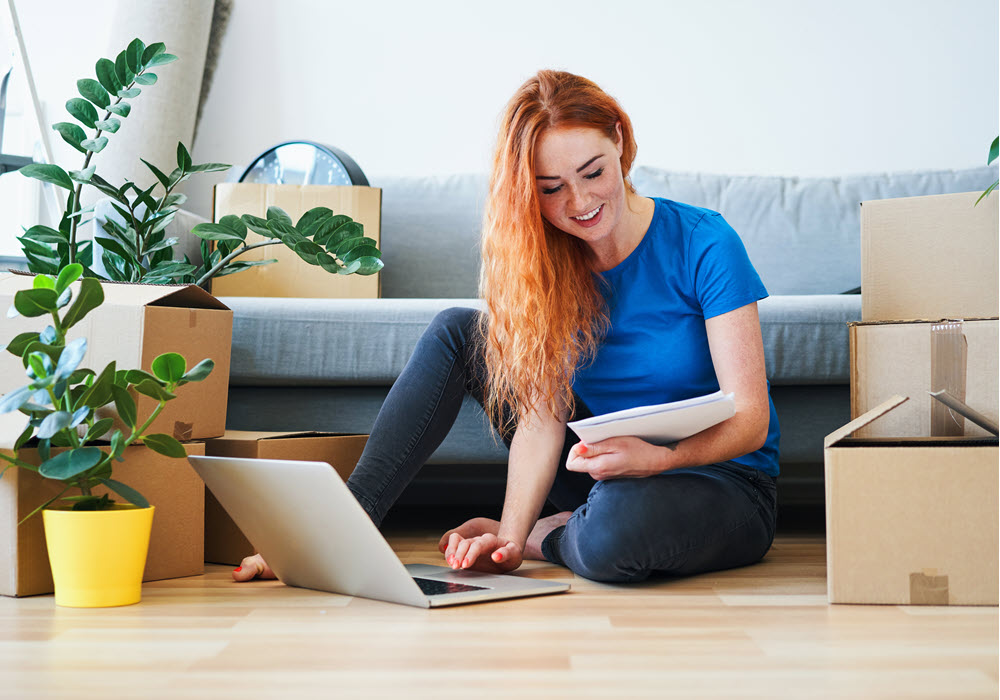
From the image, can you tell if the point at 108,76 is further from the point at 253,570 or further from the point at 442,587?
the point at 442,587

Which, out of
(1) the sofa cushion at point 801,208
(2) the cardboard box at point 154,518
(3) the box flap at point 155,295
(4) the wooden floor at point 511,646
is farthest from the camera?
(1) the sofa cushion at point 801,208

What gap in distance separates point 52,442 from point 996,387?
45.3 inches

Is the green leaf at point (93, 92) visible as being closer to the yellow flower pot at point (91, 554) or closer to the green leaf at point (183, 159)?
the green leaf at point (183, 159)

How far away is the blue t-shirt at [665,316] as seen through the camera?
4.11ft

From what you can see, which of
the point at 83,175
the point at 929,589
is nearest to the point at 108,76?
the point at 83,175

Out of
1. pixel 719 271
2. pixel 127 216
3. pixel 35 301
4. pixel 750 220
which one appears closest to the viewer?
pixel 35 301

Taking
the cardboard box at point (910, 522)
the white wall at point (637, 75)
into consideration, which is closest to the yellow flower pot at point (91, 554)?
the cardboard box at point (910, 522)

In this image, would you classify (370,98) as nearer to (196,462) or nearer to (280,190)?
(280,190)

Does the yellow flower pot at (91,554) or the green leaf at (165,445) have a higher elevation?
the green leaf at (165,445)

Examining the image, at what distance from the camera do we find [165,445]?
1.11 m

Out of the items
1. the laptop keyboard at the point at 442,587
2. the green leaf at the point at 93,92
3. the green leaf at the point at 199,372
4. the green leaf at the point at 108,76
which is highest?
the green leaf at the point at 108,76

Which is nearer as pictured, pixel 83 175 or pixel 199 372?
pixel 199 372

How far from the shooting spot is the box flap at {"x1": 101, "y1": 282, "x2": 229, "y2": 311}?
1.21m

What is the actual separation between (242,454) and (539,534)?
457mm
